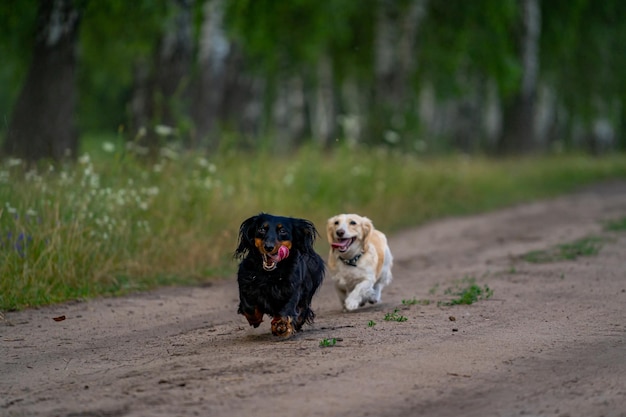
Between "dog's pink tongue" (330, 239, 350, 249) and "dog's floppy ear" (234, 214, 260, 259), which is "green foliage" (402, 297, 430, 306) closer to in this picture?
"dog's pink tongue" (330, 239, 350, 249)

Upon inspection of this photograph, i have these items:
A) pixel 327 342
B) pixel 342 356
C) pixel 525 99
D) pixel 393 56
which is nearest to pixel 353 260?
pixel 327 342

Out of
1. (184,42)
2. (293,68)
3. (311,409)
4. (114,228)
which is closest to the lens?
(311,409)

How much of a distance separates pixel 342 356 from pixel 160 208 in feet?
19.0

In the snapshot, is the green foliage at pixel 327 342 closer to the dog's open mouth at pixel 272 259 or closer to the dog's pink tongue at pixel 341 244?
the dog's open mouth at pixel 272 259

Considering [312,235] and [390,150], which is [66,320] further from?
[390,150]

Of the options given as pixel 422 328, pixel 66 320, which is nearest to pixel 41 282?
pixel 66 320

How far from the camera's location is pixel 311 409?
5.79 meters

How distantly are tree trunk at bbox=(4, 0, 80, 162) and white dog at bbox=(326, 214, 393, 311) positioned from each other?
306 inches

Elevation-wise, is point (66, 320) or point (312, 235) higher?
point (312, 235)

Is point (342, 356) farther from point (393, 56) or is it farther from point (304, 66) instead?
point (304, 66)

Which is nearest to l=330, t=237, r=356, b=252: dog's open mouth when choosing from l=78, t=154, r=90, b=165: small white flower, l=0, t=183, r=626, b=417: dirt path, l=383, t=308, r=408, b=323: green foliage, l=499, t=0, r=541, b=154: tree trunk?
l=0, t=183, r=626, b=417: dirt path

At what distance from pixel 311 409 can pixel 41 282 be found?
503 centimetres

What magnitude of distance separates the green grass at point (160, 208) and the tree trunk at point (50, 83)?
2.65 metres

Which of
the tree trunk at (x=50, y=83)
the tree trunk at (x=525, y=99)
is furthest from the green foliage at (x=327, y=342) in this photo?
the tree trunk at (x=525, y=99)
